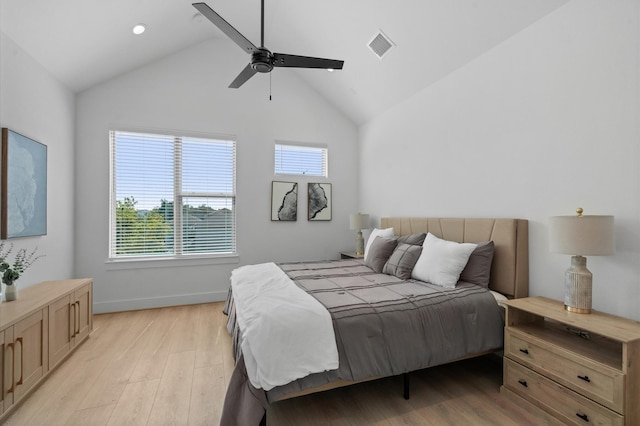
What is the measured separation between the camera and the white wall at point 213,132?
3.88 metres

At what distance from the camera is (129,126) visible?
13.1 ft

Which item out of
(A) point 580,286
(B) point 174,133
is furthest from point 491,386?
(B) point 174,133

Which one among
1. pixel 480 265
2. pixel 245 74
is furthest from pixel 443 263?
pixel 245 74

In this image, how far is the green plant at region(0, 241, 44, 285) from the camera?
2.28m

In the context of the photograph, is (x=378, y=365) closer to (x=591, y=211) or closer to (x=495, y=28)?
(x=591, y=211)

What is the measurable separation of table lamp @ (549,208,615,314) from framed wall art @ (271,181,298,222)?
3407 millimetres

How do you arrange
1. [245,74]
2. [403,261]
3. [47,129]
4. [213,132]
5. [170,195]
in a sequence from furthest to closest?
[213,132]
[170,195]
[47,129]
[403,261]
[245,74]

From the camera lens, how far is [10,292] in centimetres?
231

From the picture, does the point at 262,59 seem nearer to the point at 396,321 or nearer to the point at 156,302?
the point at 396,321

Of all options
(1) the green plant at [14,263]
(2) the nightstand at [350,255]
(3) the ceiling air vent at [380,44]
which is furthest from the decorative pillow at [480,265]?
(1) the green plant at [14,263]

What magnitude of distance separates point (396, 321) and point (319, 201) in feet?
10.2

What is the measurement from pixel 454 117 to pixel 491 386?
2501 mm

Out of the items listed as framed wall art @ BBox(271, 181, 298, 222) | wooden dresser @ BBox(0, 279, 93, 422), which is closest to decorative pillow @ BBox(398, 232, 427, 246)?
framed wall art @ BBox(271, 181, 298, 222)

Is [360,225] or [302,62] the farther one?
[360,225]
